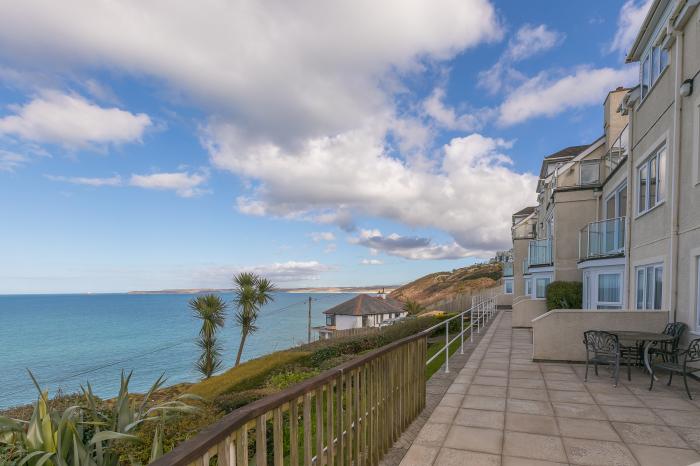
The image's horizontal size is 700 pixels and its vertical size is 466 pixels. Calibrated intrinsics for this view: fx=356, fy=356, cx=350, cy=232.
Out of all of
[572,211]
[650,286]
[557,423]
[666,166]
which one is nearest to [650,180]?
[666,166]

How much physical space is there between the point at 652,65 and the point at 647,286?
552cm

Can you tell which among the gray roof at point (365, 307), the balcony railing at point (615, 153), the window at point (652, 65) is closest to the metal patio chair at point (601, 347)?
the window at point (652, 65)

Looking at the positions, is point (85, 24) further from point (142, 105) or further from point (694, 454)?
point (142, 105)

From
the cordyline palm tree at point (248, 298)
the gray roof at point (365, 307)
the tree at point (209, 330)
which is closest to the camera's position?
the tree at point (209, 330)

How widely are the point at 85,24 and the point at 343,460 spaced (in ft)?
26.2

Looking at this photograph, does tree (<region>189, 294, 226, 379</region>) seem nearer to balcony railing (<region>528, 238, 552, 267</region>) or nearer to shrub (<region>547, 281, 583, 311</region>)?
shrub (<region>547, 281, 583, 311</region>)

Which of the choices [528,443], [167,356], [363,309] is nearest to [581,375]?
[528,443]

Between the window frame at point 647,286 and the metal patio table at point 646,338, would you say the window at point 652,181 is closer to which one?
the window frame at point 647,286

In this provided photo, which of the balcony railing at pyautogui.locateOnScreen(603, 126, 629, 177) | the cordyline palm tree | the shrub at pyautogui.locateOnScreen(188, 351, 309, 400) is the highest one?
the balcony railing at pyautogui.locateOnScreen(603, 126, 629, 177)

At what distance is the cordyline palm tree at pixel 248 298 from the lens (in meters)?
18.9

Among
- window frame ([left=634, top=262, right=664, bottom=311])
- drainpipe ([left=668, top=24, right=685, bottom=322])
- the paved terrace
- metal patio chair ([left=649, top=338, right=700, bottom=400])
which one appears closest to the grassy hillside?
window frame ([left=634, top=262, right=664, bottom=311])

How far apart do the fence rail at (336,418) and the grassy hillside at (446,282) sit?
75364 mm

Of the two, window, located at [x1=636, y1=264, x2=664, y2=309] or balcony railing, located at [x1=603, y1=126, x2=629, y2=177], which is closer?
window, located at [x1=636, y1=264, x2=664, y2=309]

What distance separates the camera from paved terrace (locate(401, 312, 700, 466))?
366 centimetres
